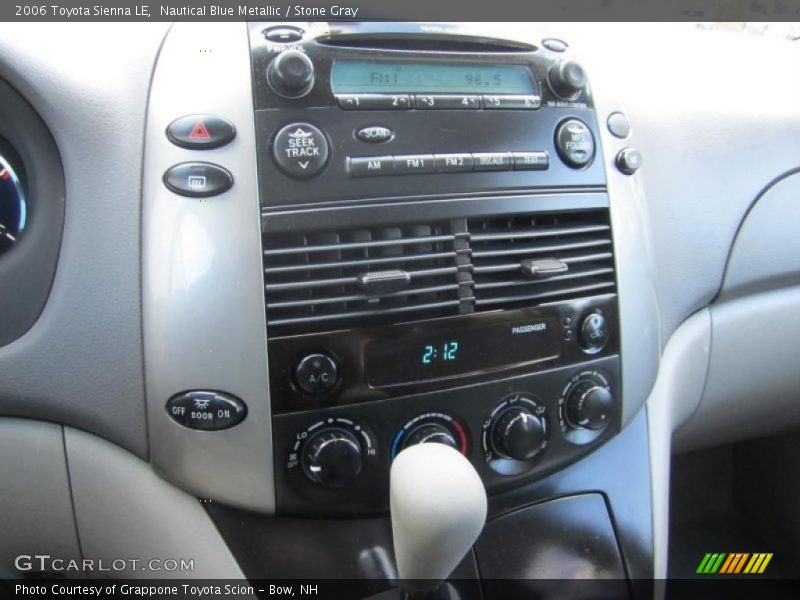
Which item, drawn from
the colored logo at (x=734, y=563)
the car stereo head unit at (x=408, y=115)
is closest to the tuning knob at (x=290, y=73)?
the car stereo head unit at (x=408, y=115)

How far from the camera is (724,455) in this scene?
6.26 ft

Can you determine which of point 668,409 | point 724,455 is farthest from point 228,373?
point 724,455

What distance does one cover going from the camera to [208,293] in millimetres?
796

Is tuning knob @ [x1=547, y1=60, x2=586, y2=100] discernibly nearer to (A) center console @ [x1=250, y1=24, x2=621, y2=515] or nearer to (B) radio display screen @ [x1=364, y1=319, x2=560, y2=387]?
(A) center console @ [x1=250, y1=24, x2=621, y2=515]

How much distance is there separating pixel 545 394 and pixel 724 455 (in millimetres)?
1219

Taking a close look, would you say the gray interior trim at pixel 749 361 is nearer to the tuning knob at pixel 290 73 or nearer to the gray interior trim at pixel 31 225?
the tuning knob at pixel 290 73

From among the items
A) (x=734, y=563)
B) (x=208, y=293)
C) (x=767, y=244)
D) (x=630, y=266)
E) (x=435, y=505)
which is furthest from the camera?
(x=734, y=563)

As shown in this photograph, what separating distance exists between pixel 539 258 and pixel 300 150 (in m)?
0.36

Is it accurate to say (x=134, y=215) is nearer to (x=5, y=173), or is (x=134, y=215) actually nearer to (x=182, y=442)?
(x=5, y=173)

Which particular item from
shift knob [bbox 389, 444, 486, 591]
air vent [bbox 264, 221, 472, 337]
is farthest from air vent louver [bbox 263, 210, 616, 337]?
shift knob [bbox 389, 444, 486, 591]

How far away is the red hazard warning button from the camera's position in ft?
2.65

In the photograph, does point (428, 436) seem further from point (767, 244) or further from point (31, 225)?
point (767, 244)

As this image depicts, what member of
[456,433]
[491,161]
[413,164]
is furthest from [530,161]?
[456,433]

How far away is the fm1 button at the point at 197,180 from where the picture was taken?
801 mm
